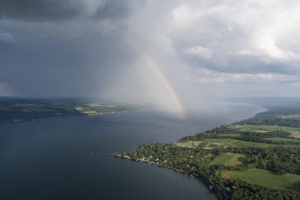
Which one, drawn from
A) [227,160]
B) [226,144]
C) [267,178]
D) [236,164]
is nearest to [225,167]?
[236,164]

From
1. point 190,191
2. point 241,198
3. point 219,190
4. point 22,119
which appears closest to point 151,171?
point 190,191

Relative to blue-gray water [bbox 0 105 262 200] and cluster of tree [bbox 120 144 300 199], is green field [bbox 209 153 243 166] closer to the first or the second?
cluster of tree [bbox 120 144 300 199]

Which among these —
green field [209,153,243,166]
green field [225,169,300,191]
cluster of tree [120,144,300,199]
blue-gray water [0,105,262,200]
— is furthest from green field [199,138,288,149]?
blue-gray water [0,105,262,200]

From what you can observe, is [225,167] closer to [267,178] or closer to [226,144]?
[267,178]

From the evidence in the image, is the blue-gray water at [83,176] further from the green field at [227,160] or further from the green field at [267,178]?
the green field at [227,160]

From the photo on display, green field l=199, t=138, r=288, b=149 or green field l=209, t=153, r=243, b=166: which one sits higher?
green field l=199, t=138, r=288, b=149

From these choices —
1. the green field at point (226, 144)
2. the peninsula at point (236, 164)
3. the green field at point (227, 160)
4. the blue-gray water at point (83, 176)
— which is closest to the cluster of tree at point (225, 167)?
the peninsula at point (236, 164)

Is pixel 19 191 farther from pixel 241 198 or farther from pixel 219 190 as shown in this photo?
pixel 241 198
